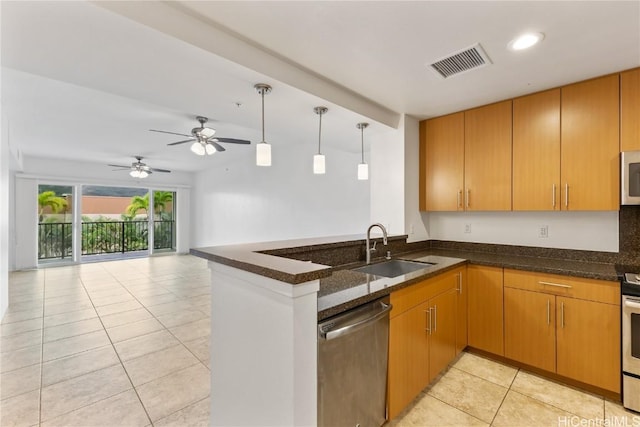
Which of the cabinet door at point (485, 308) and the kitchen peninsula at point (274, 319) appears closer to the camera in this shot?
the kitchen peninsula at point (274, 319)

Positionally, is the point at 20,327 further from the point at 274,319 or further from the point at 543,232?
the point at 543,232

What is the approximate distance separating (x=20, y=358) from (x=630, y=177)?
5390mm

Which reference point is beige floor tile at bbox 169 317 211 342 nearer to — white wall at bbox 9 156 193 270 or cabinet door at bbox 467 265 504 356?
cabinet door at bbox 467 265 504 356

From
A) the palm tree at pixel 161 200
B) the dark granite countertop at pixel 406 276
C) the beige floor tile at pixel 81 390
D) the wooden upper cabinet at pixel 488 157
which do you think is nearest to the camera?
the dark granite countertop at pixel 406 276

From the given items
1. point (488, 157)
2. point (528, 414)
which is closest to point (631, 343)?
point (528, 414)

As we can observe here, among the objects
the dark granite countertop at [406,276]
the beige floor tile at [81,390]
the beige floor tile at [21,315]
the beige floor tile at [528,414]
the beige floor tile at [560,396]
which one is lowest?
the beige floor tile at [81,390]

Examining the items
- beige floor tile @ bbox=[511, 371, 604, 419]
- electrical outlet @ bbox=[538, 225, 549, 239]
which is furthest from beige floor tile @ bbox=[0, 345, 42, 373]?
electrical outlet @ bbox=[538, 225, 549, 239]

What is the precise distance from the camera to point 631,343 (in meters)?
1.93

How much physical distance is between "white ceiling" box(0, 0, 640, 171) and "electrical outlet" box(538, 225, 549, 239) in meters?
1.31

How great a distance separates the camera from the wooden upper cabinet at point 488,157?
282cm

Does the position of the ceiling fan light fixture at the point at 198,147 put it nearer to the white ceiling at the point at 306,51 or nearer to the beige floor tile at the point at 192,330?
the white ceiling at the point at 306,51

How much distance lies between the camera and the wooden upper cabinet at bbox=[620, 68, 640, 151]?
219cm

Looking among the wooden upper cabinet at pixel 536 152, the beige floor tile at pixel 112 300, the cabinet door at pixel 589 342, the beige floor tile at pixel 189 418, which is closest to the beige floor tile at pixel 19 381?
the beige floor tile at pixel 189 418

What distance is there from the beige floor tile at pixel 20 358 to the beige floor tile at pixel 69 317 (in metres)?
0.67
